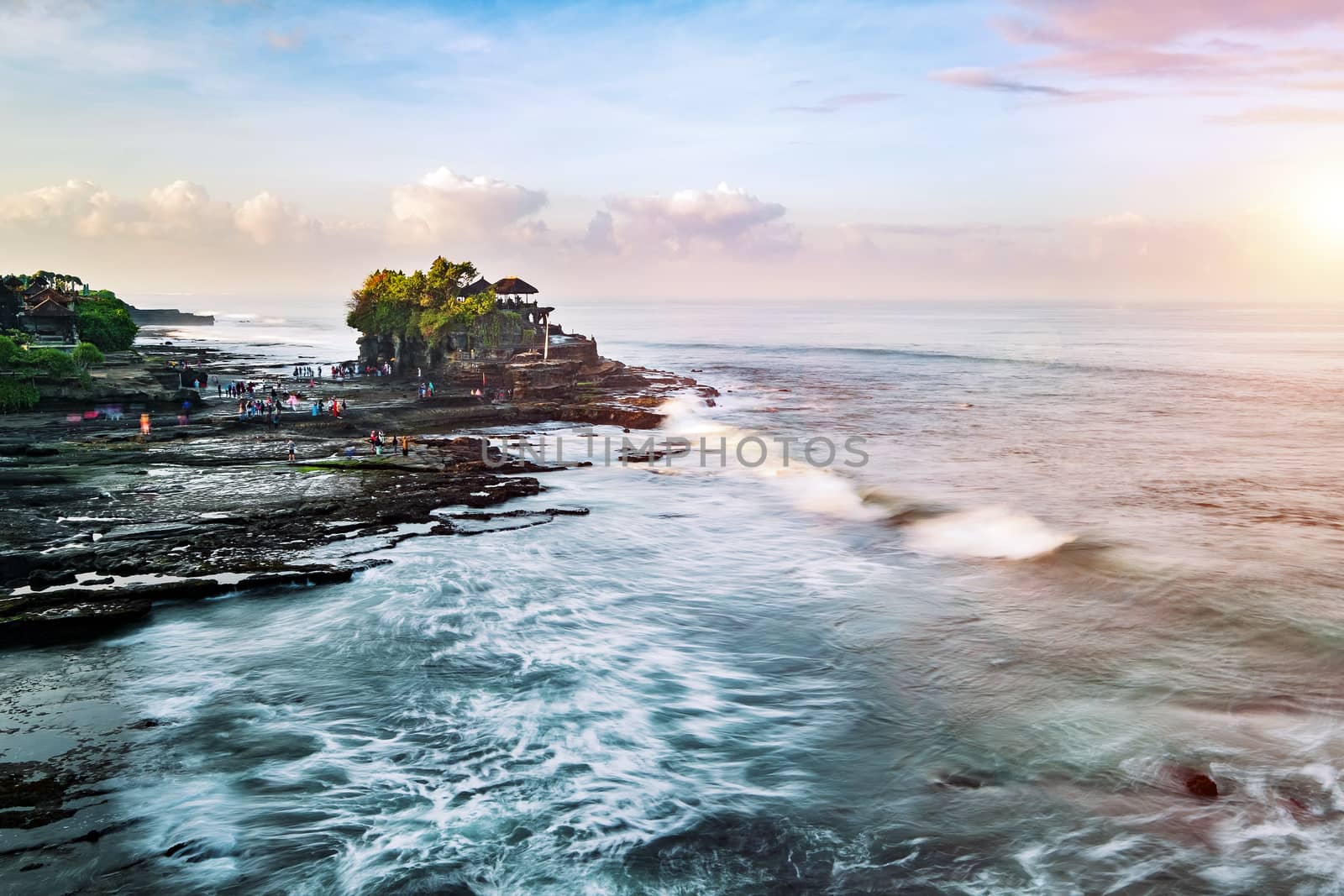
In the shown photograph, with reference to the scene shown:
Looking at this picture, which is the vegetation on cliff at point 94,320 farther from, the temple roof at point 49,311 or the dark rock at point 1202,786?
the dark rock at point 1202,786

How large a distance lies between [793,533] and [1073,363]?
74.8 metres

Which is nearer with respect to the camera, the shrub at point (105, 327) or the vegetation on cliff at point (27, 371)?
the vegetation on cliff at point (27, 371)

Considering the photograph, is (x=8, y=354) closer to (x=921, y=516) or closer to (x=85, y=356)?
(x=85, y=356)

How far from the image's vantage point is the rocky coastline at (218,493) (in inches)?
684

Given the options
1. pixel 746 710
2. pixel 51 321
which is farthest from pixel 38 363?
pixel 746 710

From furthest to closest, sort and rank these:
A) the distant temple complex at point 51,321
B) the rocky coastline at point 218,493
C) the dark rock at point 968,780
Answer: the distant temple complex at point 51,321 → the rocky coastline at point 218,493 → the dark rock at point 968,780

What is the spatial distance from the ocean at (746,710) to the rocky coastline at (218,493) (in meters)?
0.93

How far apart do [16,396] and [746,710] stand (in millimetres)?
44165

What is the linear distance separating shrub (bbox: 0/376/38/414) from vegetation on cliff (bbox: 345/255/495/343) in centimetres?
2636

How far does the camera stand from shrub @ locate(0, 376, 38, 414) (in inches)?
1577

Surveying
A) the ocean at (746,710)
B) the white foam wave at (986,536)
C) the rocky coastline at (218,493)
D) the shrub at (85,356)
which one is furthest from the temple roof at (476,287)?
the white foam wave at (986,536)

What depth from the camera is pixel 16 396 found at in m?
40.3

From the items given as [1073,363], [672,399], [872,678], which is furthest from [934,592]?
[1073,363]

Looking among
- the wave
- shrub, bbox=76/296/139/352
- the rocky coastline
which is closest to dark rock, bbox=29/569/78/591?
the rocky coastline
